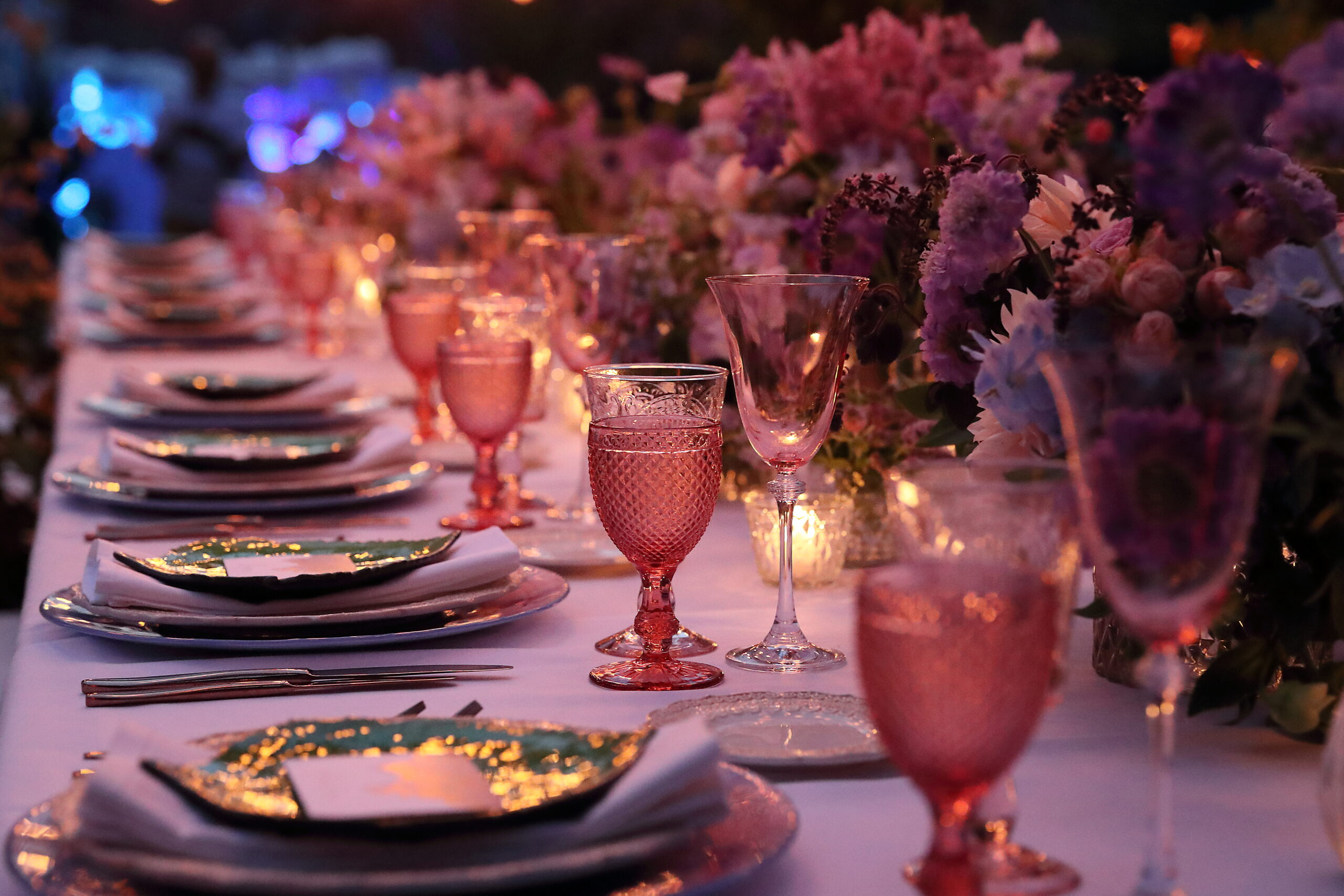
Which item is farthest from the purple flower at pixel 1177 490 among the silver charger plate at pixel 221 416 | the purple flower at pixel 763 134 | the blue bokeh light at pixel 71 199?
the blue bokeh light at pixel 71 199

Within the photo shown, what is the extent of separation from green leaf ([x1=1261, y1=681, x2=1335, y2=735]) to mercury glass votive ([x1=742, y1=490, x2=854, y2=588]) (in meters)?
0.50

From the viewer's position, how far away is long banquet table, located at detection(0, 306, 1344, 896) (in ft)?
2.73

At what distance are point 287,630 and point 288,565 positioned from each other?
9cm

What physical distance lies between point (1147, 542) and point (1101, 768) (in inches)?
12.2

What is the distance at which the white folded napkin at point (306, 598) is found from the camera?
47.6 inches

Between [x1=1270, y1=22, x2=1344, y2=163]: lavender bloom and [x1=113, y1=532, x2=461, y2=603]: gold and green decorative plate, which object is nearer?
[x1=113, y1=532, x2=461, y2=603]: gold and green decorative plate

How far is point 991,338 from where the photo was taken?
1.16 meters

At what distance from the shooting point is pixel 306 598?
124 centimetres

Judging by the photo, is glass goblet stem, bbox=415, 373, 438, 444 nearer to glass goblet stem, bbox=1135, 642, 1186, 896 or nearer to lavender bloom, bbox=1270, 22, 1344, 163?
lavender bloom, bbox=1270, 22, 1344, 163

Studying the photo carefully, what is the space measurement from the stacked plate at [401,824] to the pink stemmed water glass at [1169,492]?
205 millimetres

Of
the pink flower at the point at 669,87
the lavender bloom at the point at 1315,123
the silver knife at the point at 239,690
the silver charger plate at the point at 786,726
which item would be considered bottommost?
the silver knife at the point at 239,690

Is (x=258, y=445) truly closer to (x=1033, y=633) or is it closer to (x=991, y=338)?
(x=991, y=338)

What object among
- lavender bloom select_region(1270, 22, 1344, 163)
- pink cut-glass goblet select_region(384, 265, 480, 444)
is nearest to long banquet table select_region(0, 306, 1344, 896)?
lavender bloom select_region(1270, 22, 1344, 163)

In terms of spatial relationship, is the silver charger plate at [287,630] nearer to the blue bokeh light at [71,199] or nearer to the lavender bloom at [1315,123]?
the lavender bloom at [1315,123]
